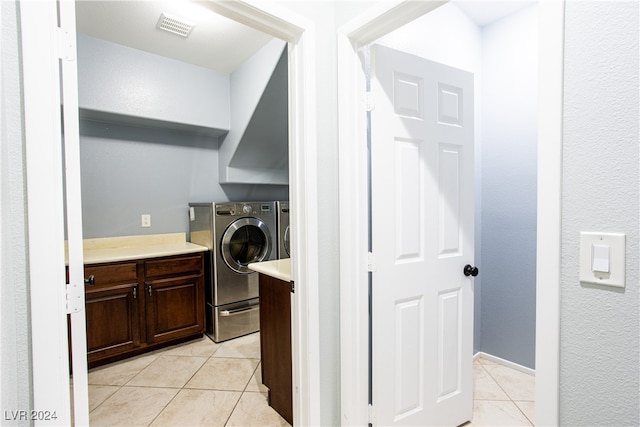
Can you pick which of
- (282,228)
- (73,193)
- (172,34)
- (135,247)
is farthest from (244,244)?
(73,193)

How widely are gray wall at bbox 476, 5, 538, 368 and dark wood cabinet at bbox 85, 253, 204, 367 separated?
2.55 m

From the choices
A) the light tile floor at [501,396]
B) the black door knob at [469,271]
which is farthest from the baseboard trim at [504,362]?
the black door knob at [469,271]

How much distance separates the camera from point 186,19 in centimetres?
215

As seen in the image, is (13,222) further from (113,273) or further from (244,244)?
(244,244)

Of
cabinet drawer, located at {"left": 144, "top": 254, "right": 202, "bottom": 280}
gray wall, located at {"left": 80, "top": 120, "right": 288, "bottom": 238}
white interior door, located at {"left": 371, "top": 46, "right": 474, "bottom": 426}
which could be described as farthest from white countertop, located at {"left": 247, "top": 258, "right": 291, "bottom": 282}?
gray wall, located at {"left": 80, "top": 120, "right": 288, "bottom": 238}

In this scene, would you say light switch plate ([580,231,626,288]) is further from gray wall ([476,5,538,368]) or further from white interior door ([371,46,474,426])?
gray wall ([476,5,538,368])

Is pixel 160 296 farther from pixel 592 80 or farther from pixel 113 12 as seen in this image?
pixel 592 80

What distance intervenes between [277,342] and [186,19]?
89.4 inches

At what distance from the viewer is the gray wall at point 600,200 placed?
0.64 metres

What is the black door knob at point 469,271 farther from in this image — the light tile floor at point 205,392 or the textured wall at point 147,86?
the textured wall at point 147,86

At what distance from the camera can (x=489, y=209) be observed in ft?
8.00

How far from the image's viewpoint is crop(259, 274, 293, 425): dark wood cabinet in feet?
5.59

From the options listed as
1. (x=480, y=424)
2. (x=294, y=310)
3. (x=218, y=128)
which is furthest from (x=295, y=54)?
(x=480, y=424)

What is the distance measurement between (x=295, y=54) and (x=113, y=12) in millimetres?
1610
